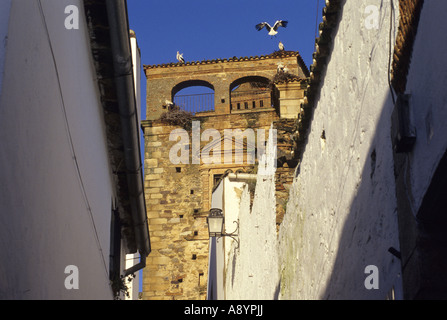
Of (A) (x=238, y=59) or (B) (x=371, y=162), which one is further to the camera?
(A) (x=238, y=59)

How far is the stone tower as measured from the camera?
2830 centimetres

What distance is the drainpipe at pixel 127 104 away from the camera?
7.24 metres

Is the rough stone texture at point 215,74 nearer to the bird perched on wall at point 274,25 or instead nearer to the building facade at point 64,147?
the bird perched on wall at point 274,25

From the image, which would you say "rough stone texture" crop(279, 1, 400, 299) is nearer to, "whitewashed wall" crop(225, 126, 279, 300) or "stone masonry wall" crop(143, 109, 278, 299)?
"whitewashed wall" crop(225, 126, 279, 300)

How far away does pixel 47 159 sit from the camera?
16.7ft

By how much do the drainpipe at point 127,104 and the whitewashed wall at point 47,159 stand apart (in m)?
0.28

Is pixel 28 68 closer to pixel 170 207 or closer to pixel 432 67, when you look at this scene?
pixel 432 67

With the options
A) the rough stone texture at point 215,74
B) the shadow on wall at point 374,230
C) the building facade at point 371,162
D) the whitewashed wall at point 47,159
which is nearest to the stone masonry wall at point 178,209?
the rough stone texture at point 215,74

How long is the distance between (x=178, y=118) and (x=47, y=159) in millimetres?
25371

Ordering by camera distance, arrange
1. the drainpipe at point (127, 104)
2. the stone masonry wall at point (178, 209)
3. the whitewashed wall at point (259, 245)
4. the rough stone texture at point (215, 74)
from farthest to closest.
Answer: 1. the rough stone texture at point (215, 74)
2. the stone masonry wall at point (178, 209)
3. the whitewashed wall at point (259, 245)
4. the drainpipe at point (127, 104)

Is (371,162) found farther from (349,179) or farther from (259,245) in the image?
(259,245)

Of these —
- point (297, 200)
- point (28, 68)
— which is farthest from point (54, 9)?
point (297, 200)

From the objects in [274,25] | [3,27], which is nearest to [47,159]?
[3,27]
